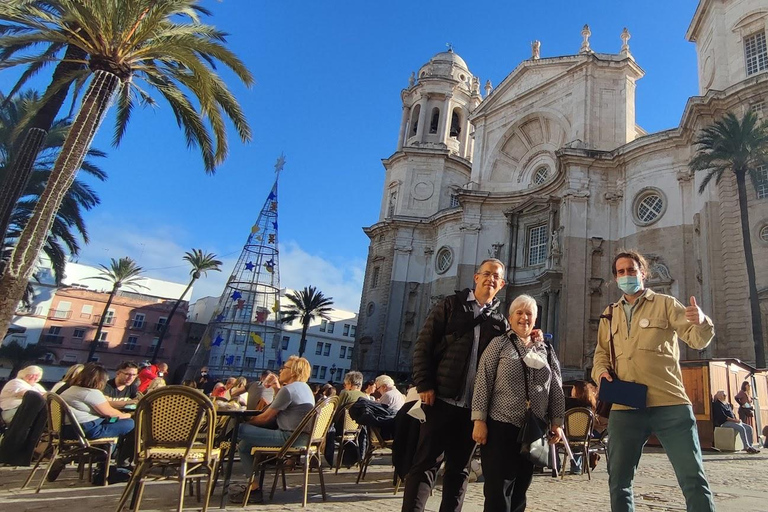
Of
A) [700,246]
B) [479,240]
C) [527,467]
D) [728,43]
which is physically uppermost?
[728,43]

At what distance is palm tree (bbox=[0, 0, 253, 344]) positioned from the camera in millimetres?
9445

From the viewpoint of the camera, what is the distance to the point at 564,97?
96.3 ft

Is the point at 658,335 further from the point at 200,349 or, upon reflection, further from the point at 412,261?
the point at 412,261

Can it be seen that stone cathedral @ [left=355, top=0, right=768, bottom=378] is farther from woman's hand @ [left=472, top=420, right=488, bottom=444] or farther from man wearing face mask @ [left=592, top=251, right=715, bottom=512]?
woman's hand @ [left=472, top=420, right=488, bottom=444]

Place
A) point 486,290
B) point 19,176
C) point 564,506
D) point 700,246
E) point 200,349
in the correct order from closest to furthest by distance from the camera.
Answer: point 486,290, point 564,506, point 19,176, point 700,246, point 200,349

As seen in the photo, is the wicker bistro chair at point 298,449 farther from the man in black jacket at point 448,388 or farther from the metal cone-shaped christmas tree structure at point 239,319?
the metal cone-shaped christmas tree structure at point 239,319

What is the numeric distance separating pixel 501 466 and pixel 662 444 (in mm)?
988

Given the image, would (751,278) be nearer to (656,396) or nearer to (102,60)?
(656,396)

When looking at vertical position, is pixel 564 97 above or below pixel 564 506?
above

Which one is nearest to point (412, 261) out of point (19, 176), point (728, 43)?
point (728, 43)

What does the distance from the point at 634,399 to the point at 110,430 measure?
5508 mm

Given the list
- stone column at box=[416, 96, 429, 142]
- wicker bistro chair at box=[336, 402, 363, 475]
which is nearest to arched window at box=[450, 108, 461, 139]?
stone column at box=[416, 96, 429, 142]

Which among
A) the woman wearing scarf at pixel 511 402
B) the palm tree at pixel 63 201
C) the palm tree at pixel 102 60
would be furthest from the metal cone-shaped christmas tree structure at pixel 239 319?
the woman wearing scarf at pixel 511 402

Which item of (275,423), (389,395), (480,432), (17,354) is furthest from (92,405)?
(17,354)
